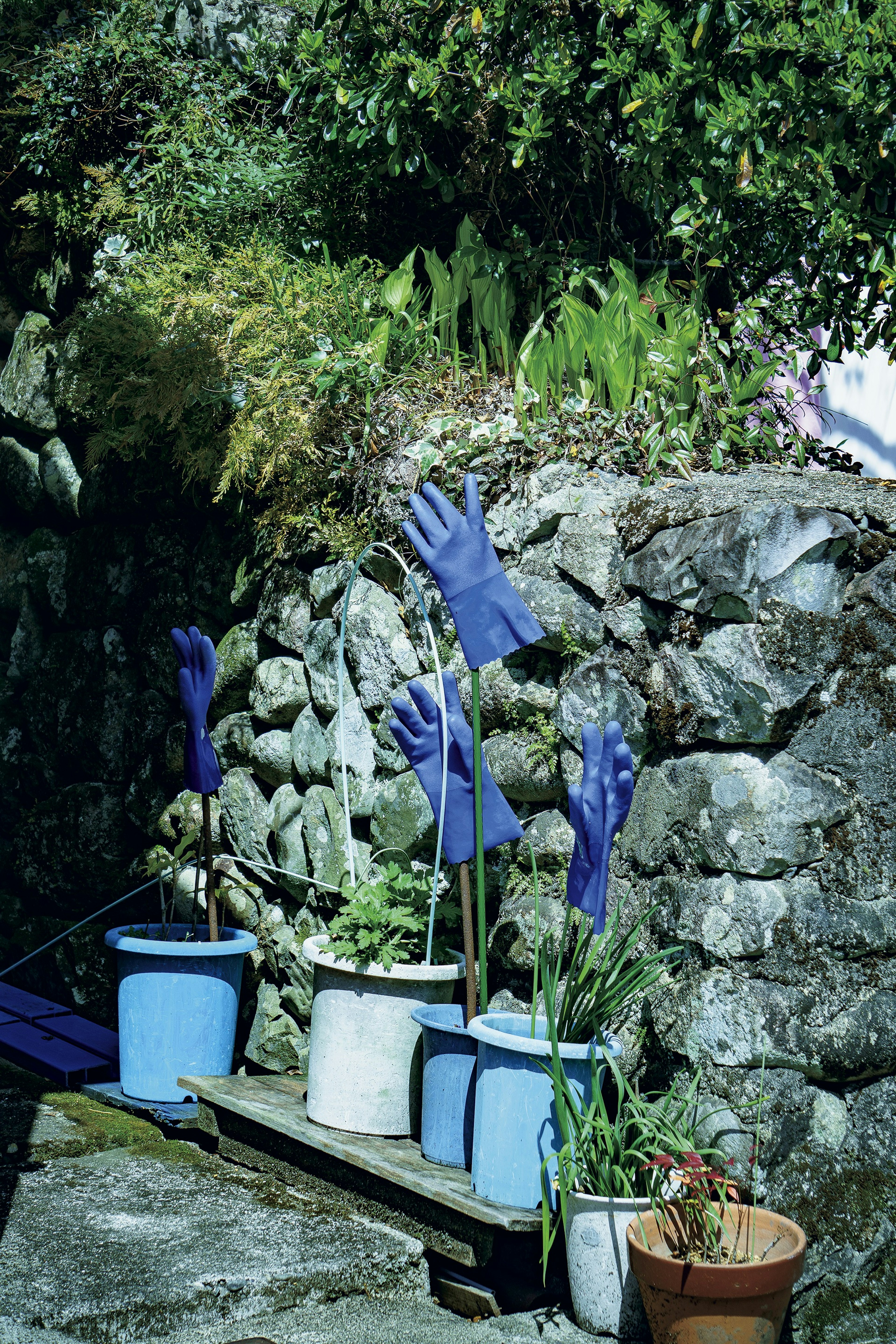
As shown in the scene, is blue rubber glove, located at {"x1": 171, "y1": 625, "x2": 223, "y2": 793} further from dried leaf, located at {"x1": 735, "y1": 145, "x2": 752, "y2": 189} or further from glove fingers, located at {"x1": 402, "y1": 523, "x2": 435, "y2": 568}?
dried leaf, located at {"x1": 735, "y1": 145, "x2": 752, "y2": 189}

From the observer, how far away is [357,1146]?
303 centimetres

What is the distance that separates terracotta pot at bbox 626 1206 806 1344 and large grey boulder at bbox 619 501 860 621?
4.31 ft

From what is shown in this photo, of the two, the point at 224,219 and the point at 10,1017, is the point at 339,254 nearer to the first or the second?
the point at 224,219

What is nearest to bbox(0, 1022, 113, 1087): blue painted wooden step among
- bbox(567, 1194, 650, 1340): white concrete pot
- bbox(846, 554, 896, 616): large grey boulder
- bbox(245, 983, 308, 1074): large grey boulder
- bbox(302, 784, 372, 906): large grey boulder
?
bbox(245, 983, 308, 1074): large grey boulder

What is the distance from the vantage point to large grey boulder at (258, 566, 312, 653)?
410cm

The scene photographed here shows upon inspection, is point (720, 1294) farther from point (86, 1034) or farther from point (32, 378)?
point (32, 378)

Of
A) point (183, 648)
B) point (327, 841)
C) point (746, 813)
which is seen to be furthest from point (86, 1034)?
point (746, 813)

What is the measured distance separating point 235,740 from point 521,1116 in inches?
82.2

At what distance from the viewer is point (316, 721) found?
399 centimetres

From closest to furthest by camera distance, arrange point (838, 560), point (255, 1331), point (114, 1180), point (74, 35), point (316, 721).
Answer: point (255, 1331), point (838, 560), point (114, 1180), point (316, 721), point (74, 35)

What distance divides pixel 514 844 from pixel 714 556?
1031 mm

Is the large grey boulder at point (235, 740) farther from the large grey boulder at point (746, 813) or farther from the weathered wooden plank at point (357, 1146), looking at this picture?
the large grey boulder at point (746, 813)

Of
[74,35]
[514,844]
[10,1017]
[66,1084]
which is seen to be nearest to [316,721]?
[514,844]

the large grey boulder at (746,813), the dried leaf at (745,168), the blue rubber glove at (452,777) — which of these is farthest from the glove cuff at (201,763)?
the dried leaf at (745,168)
